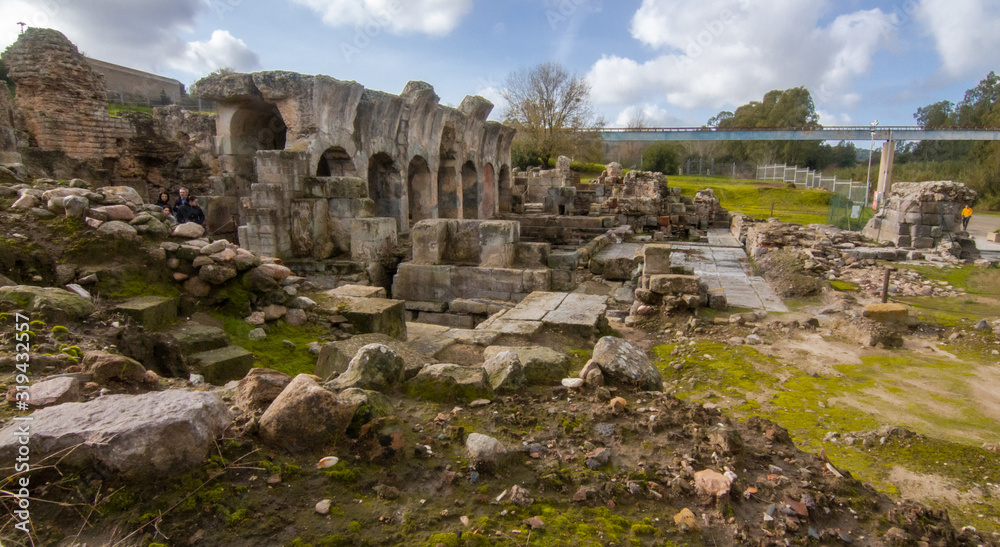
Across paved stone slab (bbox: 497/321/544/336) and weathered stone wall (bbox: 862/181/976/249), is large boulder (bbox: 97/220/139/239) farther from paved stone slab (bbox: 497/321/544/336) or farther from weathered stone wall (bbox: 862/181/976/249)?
weathered stone wall (bbox: 862/181/976/249)

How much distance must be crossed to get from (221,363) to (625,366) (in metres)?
3.08

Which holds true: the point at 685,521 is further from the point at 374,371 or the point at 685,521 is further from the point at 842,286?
the point at 842,286

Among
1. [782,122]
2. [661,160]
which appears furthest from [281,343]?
[782,122]

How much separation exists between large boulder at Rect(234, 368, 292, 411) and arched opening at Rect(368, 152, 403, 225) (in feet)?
35.2

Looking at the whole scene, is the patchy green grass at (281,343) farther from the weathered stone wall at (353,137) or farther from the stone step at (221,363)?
the weathered stone wall at (353,137)

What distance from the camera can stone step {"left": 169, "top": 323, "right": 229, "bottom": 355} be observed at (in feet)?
13.9

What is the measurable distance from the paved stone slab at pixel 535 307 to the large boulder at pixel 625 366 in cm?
224

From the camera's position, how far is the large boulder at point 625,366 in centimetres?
367

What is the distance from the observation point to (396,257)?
9617 mm

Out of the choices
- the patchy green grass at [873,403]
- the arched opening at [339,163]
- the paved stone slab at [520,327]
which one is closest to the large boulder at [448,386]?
the patchy green grass at [873,403]

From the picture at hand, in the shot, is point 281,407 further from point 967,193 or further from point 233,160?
point 967,193

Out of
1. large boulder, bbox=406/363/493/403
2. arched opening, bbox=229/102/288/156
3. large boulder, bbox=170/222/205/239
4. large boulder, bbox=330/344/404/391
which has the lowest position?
large boulder, bbox=406/363/493/403

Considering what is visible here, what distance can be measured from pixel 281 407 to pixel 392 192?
11516mm

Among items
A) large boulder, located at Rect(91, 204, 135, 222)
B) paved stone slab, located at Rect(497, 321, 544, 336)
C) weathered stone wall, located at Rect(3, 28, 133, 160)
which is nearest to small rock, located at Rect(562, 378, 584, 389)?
paved stone slab, located at Rect(497, 321, 544, 336)
